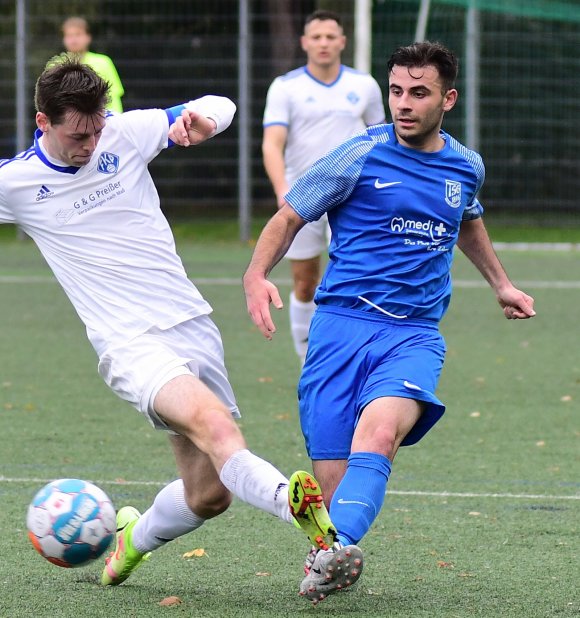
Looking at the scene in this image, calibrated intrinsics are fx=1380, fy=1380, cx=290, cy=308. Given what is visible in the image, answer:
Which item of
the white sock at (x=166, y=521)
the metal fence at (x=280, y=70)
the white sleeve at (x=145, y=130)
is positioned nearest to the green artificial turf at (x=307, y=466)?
the white sock at (x=166, y=521)

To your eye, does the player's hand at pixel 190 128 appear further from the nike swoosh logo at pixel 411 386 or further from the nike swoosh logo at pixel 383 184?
the nike swoosh logo at pixel 411 386

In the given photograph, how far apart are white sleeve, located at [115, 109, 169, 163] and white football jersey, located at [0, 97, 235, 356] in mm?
91

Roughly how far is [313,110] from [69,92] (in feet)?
17.6

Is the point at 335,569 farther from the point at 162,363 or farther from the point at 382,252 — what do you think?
the point at 382,252

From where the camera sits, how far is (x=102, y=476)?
21.2ft

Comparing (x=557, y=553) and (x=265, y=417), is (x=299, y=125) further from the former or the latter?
(x=557, y=553)

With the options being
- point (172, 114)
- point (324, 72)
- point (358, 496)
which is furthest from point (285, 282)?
point (358, 496)

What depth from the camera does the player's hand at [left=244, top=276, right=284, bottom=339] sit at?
4.34 m

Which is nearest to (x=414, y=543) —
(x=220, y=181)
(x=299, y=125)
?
(x=299, y=125)

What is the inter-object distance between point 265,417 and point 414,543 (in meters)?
2.73

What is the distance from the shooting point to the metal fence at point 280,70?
18656mm

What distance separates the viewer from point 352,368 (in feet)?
15.1

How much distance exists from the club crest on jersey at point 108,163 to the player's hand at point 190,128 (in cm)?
22

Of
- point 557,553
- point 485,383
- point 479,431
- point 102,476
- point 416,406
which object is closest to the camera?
point 416,406
